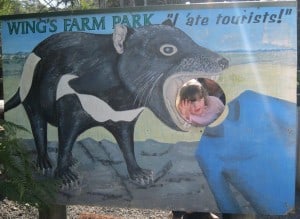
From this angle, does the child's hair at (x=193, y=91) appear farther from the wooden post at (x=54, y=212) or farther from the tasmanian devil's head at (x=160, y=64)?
the wooden post at (x=54, y=212)

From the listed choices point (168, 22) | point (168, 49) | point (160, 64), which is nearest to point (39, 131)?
point (160, 64)

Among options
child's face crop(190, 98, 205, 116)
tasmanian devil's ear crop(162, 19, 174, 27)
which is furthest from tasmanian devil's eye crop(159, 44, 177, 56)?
child's face crop(190, 98, 205, 116)

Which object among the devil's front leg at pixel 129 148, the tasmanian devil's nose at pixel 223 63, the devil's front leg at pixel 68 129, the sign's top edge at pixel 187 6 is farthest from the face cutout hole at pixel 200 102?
the devil's front leg at pixel 68 129

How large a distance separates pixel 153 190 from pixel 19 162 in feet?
3.19

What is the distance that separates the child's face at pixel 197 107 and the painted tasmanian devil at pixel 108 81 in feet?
0.41

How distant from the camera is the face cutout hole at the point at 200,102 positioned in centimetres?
324

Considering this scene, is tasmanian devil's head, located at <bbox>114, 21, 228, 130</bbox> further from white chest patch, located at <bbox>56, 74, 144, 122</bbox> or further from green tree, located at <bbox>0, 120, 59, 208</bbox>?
green tree, located at <bbox>0, 120, 59, 208</bbox>

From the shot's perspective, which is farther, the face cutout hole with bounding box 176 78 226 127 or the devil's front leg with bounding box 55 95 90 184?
the devil's front leg with bounding box 55 95 90 184

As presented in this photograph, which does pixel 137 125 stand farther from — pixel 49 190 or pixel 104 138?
pixel 49 190

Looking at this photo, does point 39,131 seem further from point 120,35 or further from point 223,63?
point 223,63

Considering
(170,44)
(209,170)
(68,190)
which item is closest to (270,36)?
(170,44)

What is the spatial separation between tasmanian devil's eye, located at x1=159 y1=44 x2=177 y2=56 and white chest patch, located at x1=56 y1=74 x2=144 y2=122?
17.0 inches

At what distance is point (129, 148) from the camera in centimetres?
342

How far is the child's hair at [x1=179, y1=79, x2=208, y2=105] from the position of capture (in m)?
3.26
